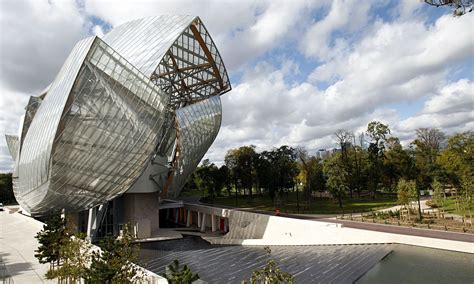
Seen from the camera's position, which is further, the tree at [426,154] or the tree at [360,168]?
the tree at [360,168]

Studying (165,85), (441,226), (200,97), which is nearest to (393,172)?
(441,226)

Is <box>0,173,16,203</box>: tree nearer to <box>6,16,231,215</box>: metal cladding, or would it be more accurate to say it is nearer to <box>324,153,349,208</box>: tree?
<box>6,16,231,215</box>: metal cladding

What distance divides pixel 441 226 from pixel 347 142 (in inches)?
1458

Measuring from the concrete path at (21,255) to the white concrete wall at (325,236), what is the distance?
18.0 metres

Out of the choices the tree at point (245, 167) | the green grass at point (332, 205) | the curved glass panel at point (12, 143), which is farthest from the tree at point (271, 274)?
the tree at point (245, 167)

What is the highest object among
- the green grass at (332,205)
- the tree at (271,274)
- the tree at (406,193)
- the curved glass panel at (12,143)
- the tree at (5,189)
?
the curved glass panel at (12,143)

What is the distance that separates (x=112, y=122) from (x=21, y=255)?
1247 centimetres

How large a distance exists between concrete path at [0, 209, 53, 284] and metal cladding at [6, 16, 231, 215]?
11.4 ft

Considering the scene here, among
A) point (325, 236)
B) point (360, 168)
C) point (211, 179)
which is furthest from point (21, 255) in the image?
point (360, 168)

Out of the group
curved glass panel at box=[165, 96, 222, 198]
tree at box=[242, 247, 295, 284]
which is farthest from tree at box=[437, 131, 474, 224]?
tree at box=[242, 247, 295, 284]

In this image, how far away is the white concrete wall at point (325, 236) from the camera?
66.3 ft

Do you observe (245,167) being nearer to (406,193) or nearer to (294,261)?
(406,193)

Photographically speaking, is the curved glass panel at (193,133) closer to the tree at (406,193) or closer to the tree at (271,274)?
the tree at (406,193)

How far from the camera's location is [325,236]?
2567cm
